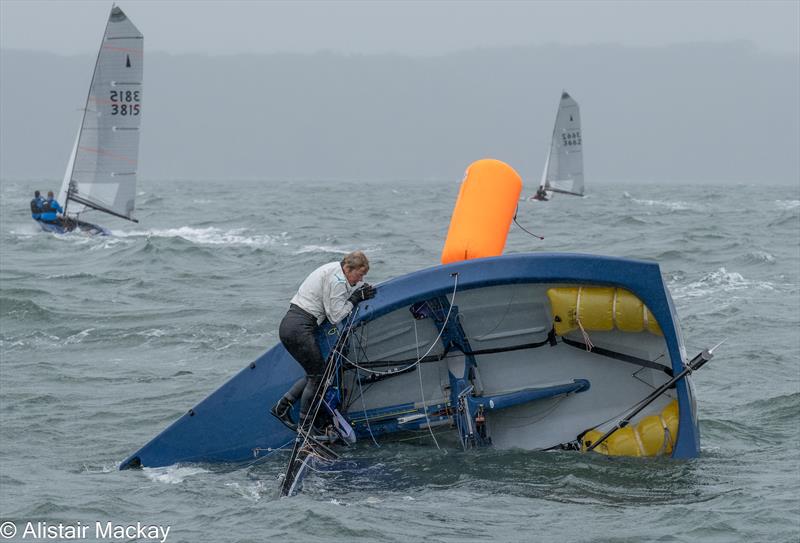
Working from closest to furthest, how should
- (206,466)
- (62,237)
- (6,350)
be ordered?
(206,466) → (6,350) → (62,237)

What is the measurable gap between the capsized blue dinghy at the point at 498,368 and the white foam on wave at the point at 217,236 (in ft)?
68.6

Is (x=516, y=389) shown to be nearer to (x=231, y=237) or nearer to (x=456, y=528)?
(x=456, y=528)

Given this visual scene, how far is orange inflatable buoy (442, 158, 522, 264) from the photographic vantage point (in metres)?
10.1

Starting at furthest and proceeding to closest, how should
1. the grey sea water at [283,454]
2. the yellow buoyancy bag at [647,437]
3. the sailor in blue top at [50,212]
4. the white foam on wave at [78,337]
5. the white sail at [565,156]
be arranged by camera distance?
1. the white sail at [565,156]
2. the sailor in blue top at [50,212]
3. the white foam on wave at [78,337]
4. the yellow buoyancy bag at [647,437]
5. the grey sea water at [283,454]

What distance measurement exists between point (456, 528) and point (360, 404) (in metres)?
2.80

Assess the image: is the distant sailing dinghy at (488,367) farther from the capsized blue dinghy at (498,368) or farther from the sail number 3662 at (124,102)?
the sail number 3662 at (124,102)

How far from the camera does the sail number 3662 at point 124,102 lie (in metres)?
31.1

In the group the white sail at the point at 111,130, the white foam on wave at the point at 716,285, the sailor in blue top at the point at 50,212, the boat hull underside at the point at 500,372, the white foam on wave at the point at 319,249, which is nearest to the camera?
the boat hull underside at the point at 500,372

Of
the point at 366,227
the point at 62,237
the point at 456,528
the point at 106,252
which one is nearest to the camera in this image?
the point at 456,528

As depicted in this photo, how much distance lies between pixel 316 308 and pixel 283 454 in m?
1.43

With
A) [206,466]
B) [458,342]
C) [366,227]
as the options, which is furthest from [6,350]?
[366,227]

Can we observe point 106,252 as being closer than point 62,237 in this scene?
Yes

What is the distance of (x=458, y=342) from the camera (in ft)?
34.6

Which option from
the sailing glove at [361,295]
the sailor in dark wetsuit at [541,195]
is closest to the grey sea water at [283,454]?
the sailing glove at [361,295]
